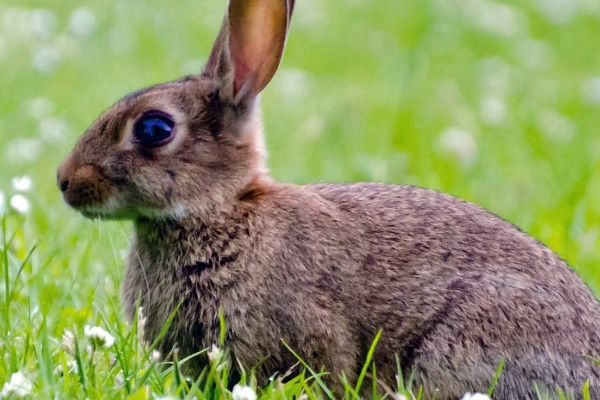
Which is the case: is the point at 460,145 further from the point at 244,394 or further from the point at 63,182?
the point at 244,394

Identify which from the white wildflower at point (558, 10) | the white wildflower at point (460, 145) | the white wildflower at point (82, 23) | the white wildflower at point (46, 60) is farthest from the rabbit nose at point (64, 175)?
the white wildflower at point (558, 10)

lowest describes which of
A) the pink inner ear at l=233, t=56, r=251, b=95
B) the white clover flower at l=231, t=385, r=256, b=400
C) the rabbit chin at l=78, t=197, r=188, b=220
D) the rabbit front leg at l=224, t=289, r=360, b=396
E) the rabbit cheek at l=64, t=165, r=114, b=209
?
the rabbit front leg at l=224, t=289, r=360, b=396

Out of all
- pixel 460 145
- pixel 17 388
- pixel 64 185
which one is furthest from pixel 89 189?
pixel 460 145

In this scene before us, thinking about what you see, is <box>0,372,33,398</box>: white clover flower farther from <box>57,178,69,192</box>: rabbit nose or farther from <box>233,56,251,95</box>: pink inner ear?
<box>233,56,251,95</box>: pink inner ear

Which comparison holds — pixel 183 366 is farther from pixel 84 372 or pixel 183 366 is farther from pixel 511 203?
pixel 511 203

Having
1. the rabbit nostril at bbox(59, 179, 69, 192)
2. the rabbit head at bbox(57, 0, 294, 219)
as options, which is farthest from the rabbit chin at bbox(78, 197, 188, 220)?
the rabbit nostril at bbox(59, 179, 69, 192)

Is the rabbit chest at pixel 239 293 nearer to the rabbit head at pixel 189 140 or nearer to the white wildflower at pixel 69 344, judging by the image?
the rabbit head at pixel 189 140
